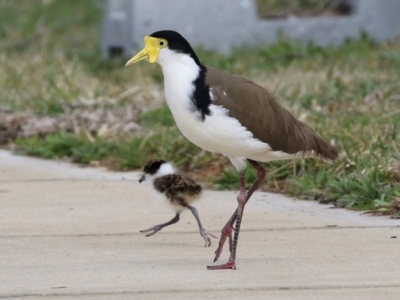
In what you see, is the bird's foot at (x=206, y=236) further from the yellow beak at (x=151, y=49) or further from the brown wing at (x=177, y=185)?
the yellow beak at (x=151, y=49)

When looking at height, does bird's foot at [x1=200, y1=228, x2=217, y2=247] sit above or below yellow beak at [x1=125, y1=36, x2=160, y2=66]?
below

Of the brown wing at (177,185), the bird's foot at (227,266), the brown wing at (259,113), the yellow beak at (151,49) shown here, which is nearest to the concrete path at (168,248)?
the bird's foot at (227,266)

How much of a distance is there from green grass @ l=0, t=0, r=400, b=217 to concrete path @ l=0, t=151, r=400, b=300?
33 cm

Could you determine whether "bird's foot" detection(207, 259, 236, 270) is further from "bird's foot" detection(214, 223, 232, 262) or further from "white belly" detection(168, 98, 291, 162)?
"white belly" detection(168, 98, 291, 162)

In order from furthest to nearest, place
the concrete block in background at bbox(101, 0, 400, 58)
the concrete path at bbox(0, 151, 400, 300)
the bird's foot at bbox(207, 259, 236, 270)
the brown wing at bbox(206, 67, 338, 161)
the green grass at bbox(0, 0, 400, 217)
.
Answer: the concrete block in background at bbox(101, 0, 400, 58)
the green grass at bbox(0, 0, 400, 217)
the brown wing at bbox(206, 67, 338, 161)
the bird's foot at bbox(207, 259, 236, 270)
the concrete path at bbox(0, 151, 400, 300)

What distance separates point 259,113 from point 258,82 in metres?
5.71

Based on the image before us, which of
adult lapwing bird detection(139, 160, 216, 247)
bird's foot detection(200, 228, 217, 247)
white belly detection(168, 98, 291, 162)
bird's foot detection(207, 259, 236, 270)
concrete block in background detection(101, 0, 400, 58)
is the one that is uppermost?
concrete block in background detection(101, 0, 400, 58)

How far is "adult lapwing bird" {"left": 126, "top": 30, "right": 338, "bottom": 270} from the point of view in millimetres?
5977

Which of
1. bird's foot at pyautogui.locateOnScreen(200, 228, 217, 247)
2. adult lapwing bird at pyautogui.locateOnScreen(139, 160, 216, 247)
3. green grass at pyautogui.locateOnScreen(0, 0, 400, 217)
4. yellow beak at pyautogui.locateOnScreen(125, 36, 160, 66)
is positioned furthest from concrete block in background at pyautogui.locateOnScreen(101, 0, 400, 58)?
yellow beak at pyautogui.locateOnScreen(125, 36, 160, 66)

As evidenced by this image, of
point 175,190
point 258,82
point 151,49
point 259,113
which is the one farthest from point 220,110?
point 258,82

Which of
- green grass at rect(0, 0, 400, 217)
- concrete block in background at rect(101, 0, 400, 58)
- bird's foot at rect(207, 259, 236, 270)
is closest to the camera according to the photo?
bird's foot at rect(207, 259, 236, 270)

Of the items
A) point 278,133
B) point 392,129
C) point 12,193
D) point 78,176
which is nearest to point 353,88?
point 392,129

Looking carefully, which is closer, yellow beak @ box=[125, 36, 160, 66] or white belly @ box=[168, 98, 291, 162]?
white belly @ box=[168, 98, 291, 162]

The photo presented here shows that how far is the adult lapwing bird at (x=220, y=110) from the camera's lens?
598 cm
